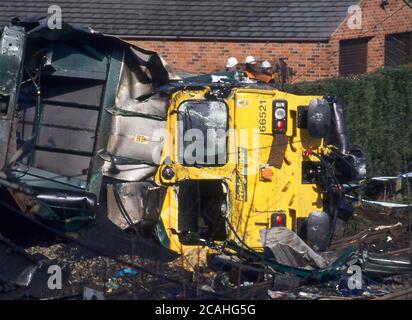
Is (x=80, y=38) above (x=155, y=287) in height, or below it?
above

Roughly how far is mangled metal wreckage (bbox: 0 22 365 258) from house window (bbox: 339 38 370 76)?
1150 cm

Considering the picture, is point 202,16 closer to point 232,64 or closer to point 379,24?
point 232,64

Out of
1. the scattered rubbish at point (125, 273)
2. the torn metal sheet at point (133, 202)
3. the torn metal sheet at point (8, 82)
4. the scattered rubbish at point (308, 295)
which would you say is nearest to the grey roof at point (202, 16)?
the torn metal sheet at point (133, 202)

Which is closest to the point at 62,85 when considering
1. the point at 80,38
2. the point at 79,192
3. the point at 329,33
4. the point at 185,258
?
the point at 80,38

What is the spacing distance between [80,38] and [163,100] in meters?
1.15

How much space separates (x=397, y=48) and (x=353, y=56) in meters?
1.20

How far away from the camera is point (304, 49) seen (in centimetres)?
2128

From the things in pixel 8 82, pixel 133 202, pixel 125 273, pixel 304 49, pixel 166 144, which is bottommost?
pixel 125 273

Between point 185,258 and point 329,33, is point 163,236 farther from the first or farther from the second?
point 329,33

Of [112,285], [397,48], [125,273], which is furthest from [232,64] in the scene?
[112,285]

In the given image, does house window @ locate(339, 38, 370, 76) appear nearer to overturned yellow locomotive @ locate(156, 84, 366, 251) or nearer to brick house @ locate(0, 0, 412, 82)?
brick house @ locate(0, 0, 412, 82)

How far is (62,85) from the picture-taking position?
10.5 meters

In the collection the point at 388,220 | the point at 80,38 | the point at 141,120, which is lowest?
the point at 388,220

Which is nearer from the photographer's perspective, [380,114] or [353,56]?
[380,114]
